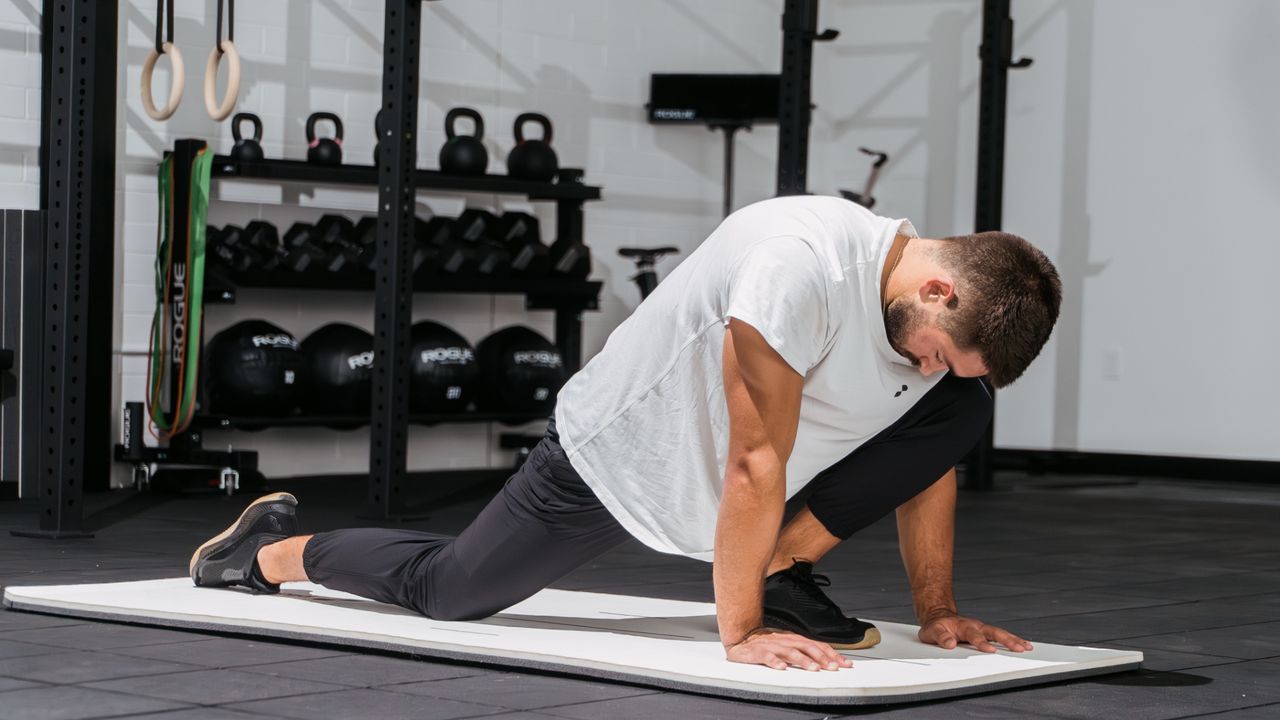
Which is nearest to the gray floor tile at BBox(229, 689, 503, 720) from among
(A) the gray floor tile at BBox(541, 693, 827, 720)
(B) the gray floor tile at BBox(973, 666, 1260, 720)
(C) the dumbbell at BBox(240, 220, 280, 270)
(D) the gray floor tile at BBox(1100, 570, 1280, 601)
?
(A) the gray floor tile at BBox(541, 693, 827, 720)

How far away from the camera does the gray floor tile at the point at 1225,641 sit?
278 centimetres

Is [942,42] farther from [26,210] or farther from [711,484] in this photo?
[711,484]

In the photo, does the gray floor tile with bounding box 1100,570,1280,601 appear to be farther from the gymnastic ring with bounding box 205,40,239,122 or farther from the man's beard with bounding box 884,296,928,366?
the gymnastic ring with bounding box 205,40,239,122

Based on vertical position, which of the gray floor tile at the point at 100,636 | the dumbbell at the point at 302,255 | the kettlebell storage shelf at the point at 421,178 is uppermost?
the kettlebell storage shelf at the point at 421,178

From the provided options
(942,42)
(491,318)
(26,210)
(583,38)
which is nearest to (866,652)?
(26,210)

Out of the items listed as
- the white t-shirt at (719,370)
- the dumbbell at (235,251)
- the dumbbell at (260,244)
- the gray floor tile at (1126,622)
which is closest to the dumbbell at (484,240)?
the dumbbell at (260,244)

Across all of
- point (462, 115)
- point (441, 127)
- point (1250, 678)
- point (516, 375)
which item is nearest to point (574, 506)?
point (1250, 678)

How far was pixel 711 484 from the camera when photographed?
2400mm

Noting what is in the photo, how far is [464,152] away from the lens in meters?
6.45

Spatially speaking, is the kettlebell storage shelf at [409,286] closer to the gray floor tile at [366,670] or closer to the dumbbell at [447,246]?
the dumbbell at [447,246]

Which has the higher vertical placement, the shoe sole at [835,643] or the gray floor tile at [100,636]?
the shoe sole at [835,643]

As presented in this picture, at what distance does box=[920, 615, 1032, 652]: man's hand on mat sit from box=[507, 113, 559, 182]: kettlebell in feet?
14.3

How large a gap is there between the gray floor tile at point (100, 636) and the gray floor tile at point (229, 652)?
4cm

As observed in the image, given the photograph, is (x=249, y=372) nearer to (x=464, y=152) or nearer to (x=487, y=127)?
(x=464, y=152)
